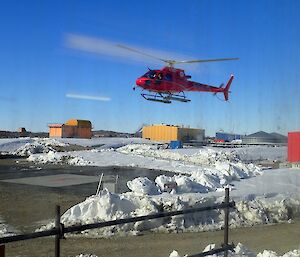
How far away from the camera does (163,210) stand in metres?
12.2

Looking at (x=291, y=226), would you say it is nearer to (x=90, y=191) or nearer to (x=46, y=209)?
(x=46, y=209)

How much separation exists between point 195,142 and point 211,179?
4697 centimetres

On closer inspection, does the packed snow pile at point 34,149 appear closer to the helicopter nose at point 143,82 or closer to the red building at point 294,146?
the red building at point 294,146

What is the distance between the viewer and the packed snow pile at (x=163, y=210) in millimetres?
10837

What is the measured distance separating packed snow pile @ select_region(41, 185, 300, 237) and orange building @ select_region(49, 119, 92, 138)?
42.4 metres

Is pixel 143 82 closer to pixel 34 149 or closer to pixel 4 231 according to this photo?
pixel 4 231

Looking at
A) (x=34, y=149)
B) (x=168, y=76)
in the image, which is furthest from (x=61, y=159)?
(x=168, y=76)

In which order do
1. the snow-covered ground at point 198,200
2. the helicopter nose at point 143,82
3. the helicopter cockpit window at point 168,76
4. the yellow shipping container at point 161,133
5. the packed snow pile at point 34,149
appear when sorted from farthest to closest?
1. the yellow shipping container at point 161,133
2. the packed snow pile at point 34,149
3. the helicopter cockpit window at point 168,76
4. the helicopter nose at point 143,82
5. the snow-covered ground at point 198,200

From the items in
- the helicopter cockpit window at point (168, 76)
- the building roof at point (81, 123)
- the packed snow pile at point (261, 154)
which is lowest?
the packed snow pile at point (261, 154)

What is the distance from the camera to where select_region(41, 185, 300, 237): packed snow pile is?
35.6 feet

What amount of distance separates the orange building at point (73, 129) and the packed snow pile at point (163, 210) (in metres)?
42.4

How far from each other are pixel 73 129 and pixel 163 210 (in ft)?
158

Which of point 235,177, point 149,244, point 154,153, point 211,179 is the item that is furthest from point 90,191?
point 154,153

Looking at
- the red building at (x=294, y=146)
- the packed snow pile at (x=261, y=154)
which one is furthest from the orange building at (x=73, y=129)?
the red building at (x=294, y=146)
